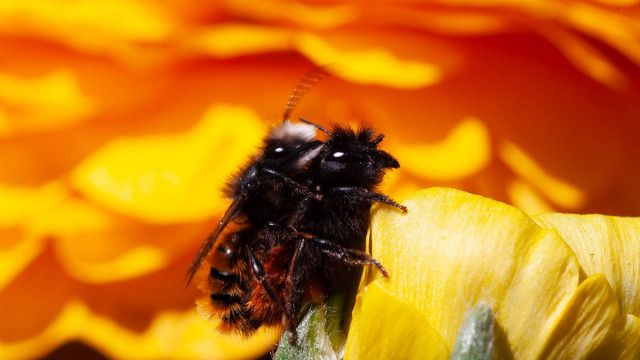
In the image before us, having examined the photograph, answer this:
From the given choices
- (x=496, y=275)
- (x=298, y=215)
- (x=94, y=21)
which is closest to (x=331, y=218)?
(x=298, y=215)

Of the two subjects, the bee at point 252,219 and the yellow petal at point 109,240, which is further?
the yellow petal at point 109,240

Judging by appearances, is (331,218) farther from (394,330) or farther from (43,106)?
(43,106)

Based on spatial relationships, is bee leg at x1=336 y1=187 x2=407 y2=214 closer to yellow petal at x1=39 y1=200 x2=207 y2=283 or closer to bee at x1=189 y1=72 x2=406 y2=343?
bee at x1=189 y1=72 x2=406 y2=343

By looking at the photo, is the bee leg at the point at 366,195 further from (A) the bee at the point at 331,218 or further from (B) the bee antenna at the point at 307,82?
(B) the bee antenna at the point at 307,82

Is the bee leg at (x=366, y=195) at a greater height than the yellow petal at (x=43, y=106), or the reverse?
the bee leg at (x=366, y=195)

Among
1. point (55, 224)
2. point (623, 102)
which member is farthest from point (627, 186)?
point (55, 224)

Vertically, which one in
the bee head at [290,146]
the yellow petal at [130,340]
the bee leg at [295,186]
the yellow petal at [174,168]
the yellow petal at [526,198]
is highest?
the bee head at [290,146]

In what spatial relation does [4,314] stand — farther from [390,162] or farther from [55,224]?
[390,162]

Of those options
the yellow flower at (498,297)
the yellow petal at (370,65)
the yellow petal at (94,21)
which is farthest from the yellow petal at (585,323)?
the yellow petal at (94,21)
